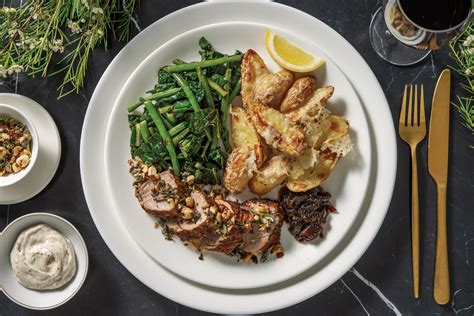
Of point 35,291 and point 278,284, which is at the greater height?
point 278,284

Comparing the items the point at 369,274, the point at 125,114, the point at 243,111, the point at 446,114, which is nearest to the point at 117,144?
the point at 125,114

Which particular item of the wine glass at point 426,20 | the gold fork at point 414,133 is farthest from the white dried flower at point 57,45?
the gold fork at point 414,133

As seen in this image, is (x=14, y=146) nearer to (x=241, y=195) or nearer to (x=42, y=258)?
(x=42, y=258)

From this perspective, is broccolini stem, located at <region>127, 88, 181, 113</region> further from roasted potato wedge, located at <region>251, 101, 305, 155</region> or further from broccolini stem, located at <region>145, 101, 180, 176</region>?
roasted potato wedge, located at <region>251, 101, 305, 155</region>

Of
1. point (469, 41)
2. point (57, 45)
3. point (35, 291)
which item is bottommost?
point (35, 291)

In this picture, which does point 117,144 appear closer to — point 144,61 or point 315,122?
point 144,61

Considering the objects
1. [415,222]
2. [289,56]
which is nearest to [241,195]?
[289,56]
